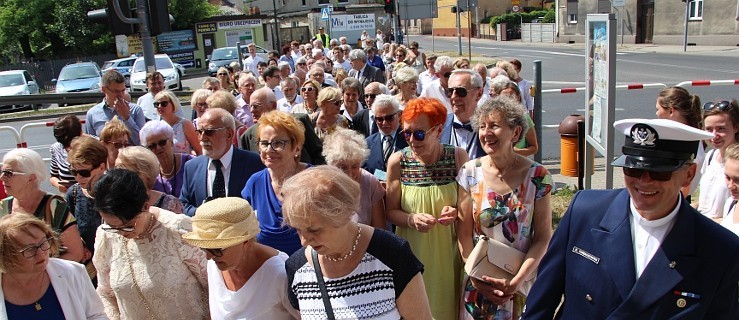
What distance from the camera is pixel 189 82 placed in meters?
33.7

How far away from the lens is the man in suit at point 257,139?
203 inches

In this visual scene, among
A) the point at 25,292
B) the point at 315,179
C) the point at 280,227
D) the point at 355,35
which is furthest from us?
the point at 355,35

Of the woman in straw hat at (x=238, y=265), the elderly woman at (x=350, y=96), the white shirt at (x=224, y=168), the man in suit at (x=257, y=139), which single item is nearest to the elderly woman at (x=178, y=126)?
the man in suit at (x=257, y=139)

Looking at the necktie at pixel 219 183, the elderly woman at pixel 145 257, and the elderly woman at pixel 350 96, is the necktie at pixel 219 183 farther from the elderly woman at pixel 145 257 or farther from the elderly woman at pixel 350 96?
the elderly woman at pixel 350 96

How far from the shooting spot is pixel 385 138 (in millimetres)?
4902

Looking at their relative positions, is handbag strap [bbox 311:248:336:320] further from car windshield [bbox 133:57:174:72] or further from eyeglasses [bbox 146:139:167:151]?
car windshield [bbox 133:57:174:72]

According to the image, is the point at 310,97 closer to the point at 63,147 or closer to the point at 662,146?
the point at 63,147

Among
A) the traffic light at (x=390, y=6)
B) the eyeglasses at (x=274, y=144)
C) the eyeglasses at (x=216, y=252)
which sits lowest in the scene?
the eyeglasses at (x=216, y=252)

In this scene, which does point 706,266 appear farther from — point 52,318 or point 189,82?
point 189,82

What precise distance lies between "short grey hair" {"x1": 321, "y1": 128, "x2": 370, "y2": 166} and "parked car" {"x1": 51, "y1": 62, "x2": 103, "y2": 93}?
23.1m

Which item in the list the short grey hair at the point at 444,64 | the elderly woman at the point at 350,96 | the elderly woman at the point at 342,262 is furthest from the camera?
the short grey hair at the point at 444,64

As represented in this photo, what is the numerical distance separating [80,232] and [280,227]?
1383 mm


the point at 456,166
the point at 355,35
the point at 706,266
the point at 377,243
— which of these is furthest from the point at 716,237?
the point at 355,35

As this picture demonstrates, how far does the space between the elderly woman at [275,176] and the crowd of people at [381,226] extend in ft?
0.03
